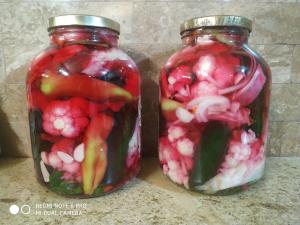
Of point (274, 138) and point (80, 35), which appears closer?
point (80, 35)

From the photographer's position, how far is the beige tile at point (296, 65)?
53 cm

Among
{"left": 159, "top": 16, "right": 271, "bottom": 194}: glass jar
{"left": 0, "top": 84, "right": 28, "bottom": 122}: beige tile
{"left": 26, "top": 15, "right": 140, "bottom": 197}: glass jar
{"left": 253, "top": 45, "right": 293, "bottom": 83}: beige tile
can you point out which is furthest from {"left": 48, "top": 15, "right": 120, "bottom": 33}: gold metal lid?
{"left": 253, "top": 45, "right": 293, "bottom": 83}: beige tile

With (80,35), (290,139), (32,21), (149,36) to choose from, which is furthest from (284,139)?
(32,21)

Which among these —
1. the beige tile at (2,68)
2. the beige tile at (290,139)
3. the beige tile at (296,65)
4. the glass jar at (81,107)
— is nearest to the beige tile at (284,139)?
the beige tile at (290,139)

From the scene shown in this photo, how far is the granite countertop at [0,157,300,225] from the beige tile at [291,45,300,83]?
0.22m

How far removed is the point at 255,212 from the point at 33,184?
1.22 feet

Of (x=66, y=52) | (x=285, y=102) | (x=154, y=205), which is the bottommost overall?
(x=154, y=205)

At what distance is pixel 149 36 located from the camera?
525mm

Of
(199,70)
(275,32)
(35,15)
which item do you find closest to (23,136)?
(35,15)

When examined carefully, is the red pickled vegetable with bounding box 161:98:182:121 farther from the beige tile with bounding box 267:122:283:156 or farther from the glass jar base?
the beige tile with bounding box 267:122:283:156

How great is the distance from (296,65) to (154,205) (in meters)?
0.43

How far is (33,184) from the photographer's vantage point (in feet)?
1.44

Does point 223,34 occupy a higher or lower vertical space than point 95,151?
higher

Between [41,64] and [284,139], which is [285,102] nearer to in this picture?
[284,139]
